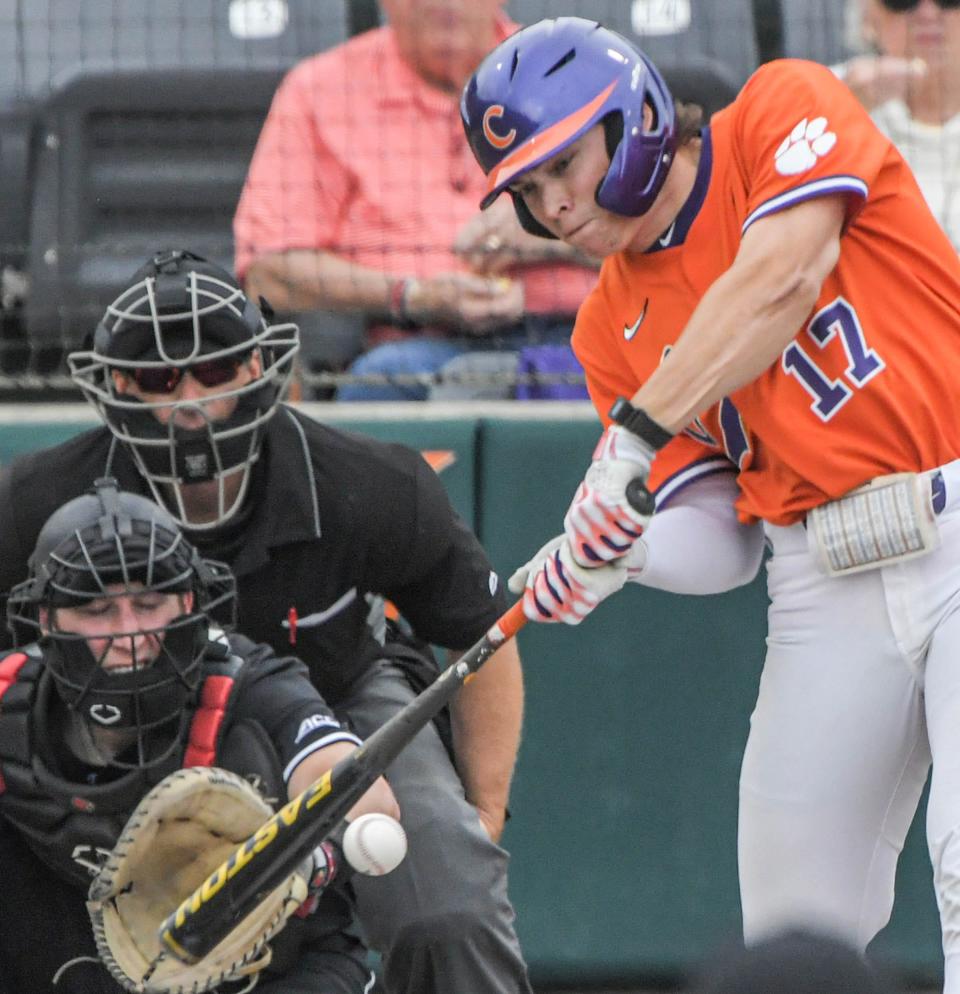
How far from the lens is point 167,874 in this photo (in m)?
3.52

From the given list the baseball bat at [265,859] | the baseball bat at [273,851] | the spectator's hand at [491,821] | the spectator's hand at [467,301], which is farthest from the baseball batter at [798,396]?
the spectator's hand at [467,301]

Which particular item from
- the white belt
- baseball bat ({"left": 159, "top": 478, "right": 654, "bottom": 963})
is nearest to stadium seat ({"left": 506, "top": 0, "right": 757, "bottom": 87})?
the white belt

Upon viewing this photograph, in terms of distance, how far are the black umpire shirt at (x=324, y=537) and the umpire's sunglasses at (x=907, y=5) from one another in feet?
6.97

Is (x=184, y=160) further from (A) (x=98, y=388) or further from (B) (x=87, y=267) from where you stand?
(A) (x=98, y=388)

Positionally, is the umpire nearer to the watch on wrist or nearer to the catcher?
the catcher

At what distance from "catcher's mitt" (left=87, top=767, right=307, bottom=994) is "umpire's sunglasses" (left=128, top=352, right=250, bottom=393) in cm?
87

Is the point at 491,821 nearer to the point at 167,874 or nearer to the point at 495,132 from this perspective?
the point at 167,874

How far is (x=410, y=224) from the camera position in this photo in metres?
5.68

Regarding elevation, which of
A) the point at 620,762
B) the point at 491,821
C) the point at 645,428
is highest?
the point at 645,428

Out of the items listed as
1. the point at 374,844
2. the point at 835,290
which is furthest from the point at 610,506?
the point at 374,844

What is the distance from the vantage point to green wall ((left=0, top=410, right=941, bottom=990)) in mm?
5328

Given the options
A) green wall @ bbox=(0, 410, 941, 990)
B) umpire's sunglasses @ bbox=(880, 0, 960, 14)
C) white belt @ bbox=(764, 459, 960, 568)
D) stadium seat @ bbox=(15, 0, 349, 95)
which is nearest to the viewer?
white belt @ bbox=(764, 459, 960, 568)

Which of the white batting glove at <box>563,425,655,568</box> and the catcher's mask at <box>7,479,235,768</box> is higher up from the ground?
the white batting glove at <box>563,425,655,568</box>

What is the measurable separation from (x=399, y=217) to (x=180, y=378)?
1764 millimetres
